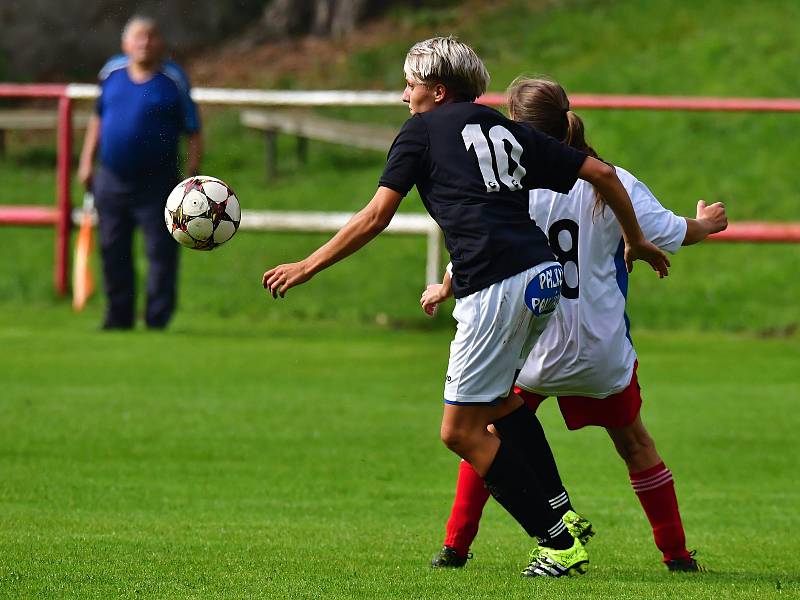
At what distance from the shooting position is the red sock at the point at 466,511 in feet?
15.8

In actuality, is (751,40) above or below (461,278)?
above

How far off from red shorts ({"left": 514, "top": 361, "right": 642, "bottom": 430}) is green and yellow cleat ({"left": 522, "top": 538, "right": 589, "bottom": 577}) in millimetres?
482

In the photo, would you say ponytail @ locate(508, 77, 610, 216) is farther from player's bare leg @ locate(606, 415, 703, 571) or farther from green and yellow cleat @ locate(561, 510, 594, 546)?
green and yellow cleat @ locate(561, 510, 594, 546)

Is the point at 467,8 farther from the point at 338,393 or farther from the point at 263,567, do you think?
the point at 263,567

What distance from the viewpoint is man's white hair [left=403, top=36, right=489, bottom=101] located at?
14.7ft

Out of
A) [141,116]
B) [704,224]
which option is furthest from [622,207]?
[141,116]

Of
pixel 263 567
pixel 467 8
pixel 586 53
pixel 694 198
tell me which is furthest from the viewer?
pixel 467 8

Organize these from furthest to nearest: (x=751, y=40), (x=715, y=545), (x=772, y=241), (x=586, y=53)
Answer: (x=586, y=53) → (x=751, y=40) → (x=772, y=241) → (x=715, y=545)

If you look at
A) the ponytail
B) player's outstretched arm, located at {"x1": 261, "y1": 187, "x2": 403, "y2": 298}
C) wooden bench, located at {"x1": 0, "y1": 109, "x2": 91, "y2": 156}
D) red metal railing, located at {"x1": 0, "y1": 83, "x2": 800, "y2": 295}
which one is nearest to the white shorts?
player's outstretched arm, located at {"x1": 261, "y1": 187, "x2": 403, "y2": 298}

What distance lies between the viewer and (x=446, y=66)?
14.7ft

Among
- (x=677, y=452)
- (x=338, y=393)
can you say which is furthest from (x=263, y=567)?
(x=338, y=393)

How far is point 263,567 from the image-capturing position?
4.60m

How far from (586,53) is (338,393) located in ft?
37.3

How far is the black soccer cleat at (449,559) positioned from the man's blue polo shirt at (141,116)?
6.61 metres
